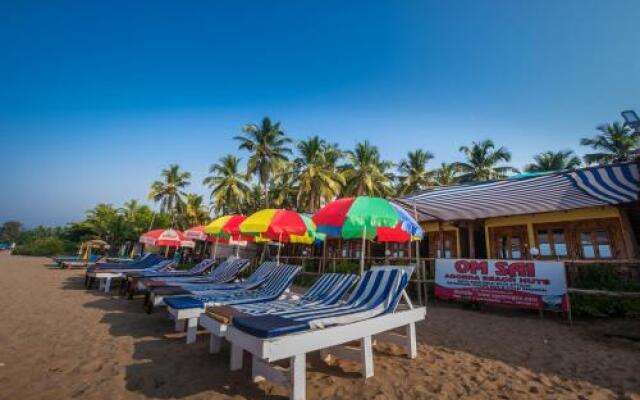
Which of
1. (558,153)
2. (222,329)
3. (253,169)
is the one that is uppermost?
(558,153)

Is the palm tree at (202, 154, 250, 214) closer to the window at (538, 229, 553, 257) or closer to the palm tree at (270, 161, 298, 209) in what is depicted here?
the palm tree at (270, 161, 298, 209)

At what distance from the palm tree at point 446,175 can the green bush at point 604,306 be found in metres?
22.8

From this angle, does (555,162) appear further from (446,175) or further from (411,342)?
(411,342)

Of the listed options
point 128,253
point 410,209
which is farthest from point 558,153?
point 128,253

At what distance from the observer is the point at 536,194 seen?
10.1 metres

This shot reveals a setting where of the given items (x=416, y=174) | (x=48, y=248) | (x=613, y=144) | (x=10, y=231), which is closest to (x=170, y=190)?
(x=48, y=248)

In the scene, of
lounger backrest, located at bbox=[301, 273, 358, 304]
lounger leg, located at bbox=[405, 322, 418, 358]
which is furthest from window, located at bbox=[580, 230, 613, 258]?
lounger backrest, located at bbox=[301, 273, 358, 304]

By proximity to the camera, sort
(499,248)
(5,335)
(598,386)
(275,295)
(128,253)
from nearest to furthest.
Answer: (598,386)
(5,335)
(275,295)
(499,248)
(128,253)

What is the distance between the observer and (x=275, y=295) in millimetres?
5641

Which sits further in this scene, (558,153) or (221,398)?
(558,153)

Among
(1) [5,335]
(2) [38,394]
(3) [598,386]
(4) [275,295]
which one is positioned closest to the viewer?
(2) [38,394]

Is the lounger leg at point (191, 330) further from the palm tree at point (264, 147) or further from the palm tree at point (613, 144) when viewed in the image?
the palm tree at point (613, 144)

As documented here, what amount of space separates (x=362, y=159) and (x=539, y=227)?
16.8m

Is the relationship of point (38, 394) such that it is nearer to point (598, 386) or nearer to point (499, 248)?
point (598, 386)
